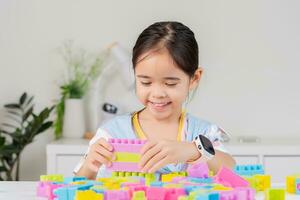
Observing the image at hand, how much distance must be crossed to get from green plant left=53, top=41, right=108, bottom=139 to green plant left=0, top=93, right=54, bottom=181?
9cm

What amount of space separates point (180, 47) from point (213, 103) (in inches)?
74.0

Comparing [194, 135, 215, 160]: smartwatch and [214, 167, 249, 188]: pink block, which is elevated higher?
[194, 135, 215, 160]: smartwatch

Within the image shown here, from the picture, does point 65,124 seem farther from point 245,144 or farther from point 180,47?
point 180,47

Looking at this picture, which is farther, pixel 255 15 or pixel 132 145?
pixel 255 15

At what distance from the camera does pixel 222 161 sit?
162cm

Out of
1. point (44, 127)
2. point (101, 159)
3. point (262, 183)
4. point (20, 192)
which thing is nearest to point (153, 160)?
point (101, 159)

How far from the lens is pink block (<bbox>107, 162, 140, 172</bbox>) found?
1332mm

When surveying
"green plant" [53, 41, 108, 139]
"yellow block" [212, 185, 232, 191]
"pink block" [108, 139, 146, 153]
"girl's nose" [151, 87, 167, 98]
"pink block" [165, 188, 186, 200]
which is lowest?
"pink block" [165, 188, 186, 200]

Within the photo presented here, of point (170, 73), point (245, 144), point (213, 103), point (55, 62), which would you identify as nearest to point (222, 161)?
point (170, 73)

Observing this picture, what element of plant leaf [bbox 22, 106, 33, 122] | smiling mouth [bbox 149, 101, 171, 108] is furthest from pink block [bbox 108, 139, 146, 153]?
plant leaf [bbox 22, 106, 33, 122]

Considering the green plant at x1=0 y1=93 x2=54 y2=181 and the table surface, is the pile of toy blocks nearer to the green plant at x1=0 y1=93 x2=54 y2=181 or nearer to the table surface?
the table surface

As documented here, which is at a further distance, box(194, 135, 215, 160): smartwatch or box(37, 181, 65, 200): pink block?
box(194, 135, 215, 160): smartwatch

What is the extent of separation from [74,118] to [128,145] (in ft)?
6.80

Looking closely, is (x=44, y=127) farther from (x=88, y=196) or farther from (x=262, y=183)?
(x=88, y=196)
